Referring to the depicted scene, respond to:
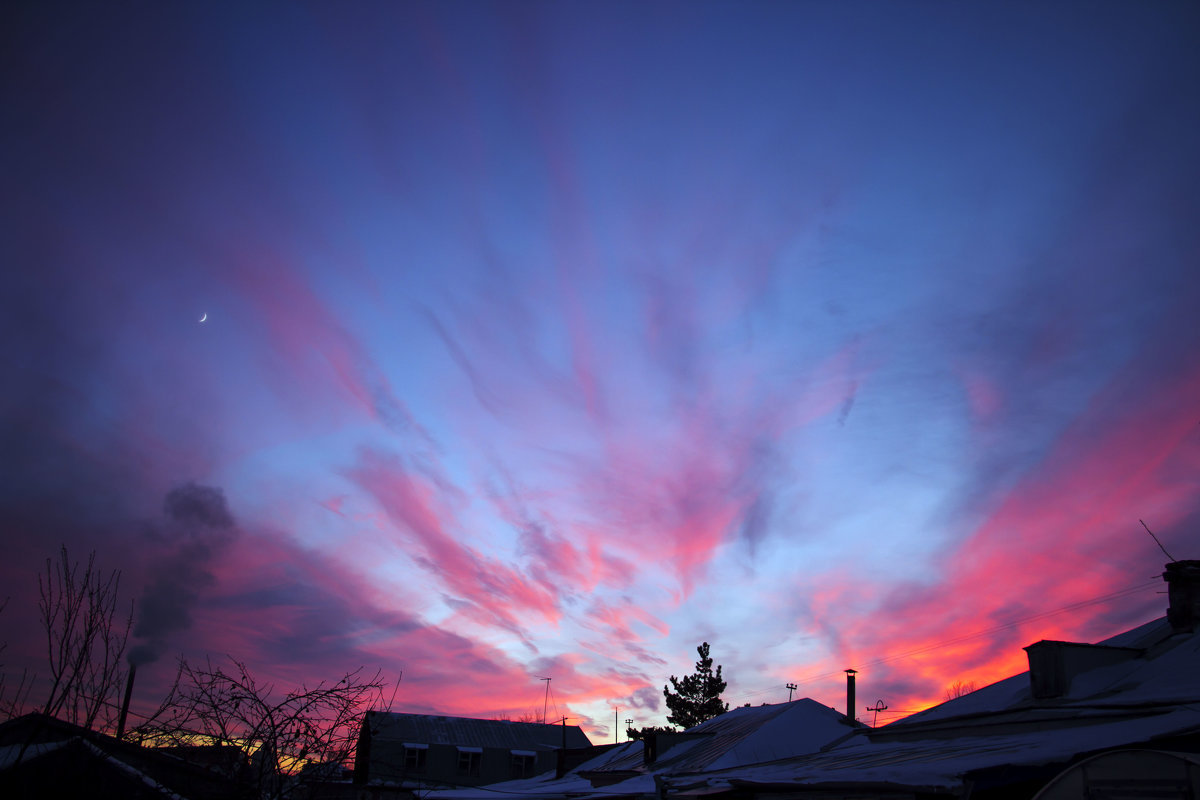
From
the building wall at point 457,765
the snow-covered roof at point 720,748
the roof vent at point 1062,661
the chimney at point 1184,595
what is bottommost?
the building wall at point 457,765

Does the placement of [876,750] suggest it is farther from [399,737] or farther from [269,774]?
[399,737]

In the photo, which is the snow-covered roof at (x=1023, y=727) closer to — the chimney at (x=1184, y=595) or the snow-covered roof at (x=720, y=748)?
the chimney at (x=1184, y=595)

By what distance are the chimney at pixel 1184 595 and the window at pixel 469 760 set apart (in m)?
43.7

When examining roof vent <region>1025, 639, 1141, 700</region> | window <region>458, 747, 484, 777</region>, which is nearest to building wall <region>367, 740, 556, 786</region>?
window <region>458, 747, 484, 777</region>

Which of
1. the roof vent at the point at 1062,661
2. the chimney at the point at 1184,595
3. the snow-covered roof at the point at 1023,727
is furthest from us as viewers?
the chimney at the point at 1184,595

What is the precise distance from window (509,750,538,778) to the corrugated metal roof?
75 centimetres

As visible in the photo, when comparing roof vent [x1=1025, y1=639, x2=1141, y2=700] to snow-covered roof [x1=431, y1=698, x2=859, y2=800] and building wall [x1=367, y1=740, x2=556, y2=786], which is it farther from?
building wall [x1=367, y1=740, x2=556, y2=786]

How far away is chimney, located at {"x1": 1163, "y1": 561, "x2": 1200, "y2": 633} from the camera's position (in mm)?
15320

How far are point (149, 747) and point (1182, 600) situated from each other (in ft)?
62.3

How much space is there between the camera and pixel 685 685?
194ft

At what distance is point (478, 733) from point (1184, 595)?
1790 inches

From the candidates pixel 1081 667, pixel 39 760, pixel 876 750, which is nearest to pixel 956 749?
pixel 876 750

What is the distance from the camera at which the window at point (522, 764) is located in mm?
50281

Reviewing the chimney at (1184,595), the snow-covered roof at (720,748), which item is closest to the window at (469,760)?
the snow-covered roof at (720,748)
